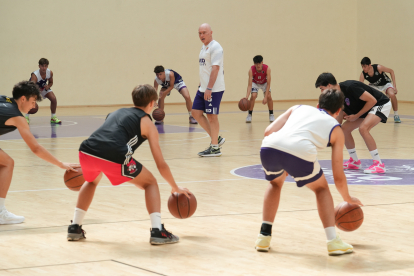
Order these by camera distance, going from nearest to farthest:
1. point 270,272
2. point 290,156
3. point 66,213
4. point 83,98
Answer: point 270,272 < point 290,156 < point 66,213 < point 83,98

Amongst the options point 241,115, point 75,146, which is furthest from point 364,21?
point 75,146

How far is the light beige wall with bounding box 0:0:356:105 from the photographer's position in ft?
66.3

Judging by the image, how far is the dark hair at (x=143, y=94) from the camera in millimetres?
4453

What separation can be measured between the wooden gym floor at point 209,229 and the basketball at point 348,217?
0.48 feet

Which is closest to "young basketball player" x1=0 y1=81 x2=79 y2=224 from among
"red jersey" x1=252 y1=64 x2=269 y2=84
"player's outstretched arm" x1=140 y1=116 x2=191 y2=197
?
"player's outstretched arm" x1=140 y1=116 x2=191 y2=197

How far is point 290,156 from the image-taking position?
405 cm

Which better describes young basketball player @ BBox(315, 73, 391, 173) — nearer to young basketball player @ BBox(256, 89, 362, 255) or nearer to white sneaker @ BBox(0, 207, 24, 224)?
young basketball player @ BBox(256, 89, 362, 255)

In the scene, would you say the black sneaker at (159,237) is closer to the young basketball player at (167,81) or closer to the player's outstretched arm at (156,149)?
the player's outstretched arm at (156,149)

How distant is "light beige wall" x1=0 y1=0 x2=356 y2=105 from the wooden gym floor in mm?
12219

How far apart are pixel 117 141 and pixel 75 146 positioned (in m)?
6.47

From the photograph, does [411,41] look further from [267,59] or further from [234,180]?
[234,180]

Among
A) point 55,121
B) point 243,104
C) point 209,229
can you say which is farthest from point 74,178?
point 55,121

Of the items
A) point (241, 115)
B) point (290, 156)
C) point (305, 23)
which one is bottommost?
point (241, 115)

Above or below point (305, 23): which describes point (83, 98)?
below
